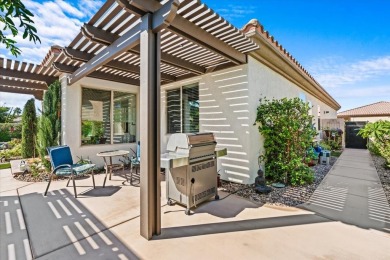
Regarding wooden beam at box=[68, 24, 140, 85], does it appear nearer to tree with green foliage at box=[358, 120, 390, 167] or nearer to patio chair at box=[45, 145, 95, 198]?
patio chair at box=[45, 145, 95, 198]

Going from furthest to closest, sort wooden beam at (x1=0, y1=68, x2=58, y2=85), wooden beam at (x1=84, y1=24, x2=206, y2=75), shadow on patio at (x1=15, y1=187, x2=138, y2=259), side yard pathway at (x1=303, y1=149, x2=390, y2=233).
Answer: wooden beam at (x1=0, y1=68, x2=58, y2=85)
wooden beam at (x1=84, y1=24, x2=206, y2=75)
side yard pathway at (x1=303, y1=149, x2=390, y2=233)
shadow on patio at (x1=15, y1=187, x2=138, y2=259)

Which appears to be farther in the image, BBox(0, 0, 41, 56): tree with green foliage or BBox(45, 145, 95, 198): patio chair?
BBox(45, 145, 95, 198): patio chair

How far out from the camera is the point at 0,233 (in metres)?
2.80

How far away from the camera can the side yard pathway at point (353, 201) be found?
331 cm

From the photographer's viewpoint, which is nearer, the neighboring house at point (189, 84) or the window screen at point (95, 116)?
the neighboring house at point (189, 84)

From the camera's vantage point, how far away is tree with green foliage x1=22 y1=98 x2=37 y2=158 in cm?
840

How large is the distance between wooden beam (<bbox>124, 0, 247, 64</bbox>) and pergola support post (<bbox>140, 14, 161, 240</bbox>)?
0.49 feet

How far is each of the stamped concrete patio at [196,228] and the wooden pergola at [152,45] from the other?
1.38ft

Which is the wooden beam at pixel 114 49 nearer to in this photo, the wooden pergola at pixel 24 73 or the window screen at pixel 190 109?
the wooden pergola at pixel 24 73

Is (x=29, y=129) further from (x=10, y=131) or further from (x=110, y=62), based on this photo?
(x=10, y=131)

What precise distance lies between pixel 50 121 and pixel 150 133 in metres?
5.65

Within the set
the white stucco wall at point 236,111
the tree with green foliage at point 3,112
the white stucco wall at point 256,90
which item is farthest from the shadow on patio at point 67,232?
the tree with green foliage at point 3,112

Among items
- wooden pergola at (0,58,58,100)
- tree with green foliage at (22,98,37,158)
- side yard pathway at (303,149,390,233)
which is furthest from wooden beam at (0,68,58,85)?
side yard pathway at (303,149,390,233)

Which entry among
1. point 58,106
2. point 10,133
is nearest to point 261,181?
point 58,106
